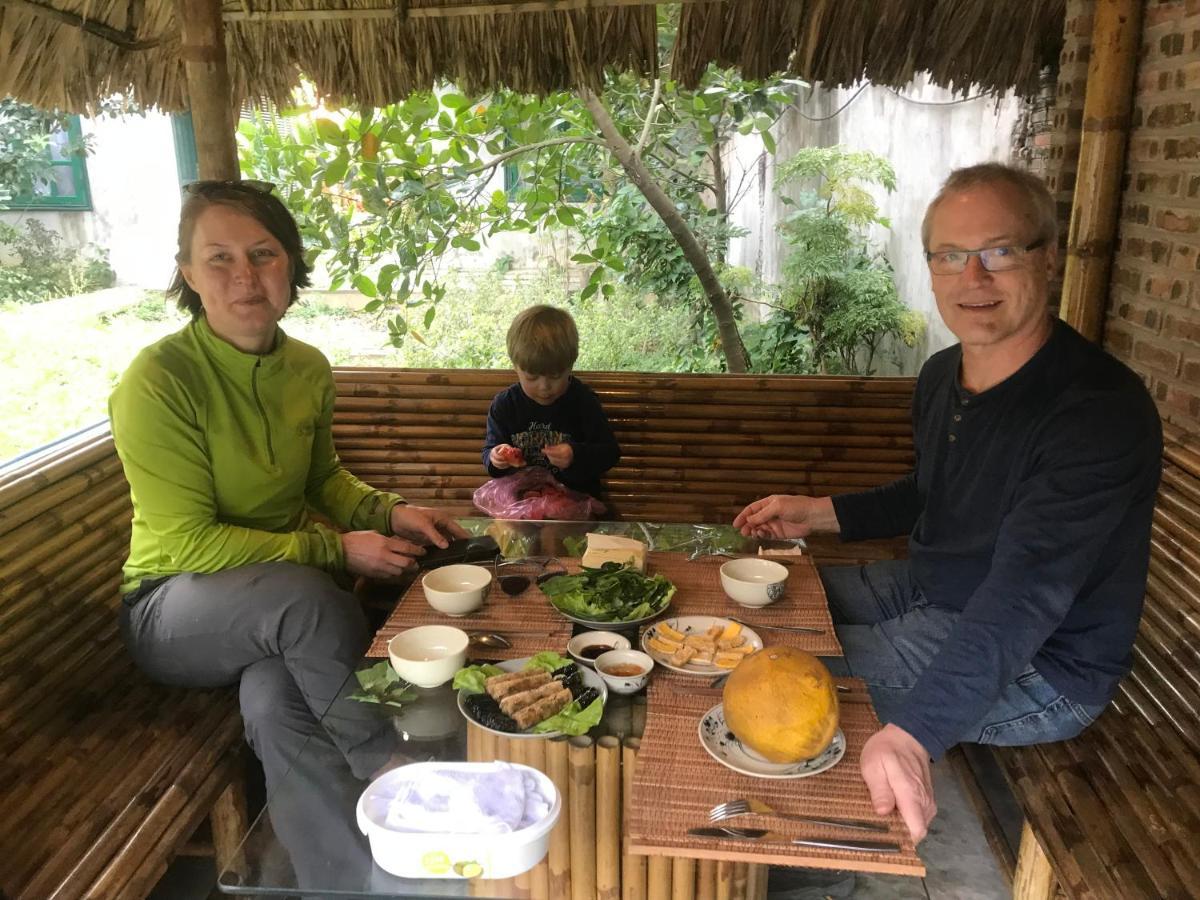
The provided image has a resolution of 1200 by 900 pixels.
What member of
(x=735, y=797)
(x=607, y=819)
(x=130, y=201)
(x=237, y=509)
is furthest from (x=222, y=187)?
(x=130, y=201)

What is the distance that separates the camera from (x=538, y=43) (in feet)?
11.6

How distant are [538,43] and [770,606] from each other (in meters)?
2.62

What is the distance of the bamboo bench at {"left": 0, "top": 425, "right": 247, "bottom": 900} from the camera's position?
1.71 m

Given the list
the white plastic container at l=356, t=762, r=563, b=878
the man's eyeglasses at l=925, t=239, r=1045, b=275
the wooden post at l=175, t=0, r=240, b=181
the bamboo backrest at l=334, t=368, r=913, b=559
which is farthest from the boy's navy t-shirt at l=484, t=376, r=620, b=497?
the white plastic container at l=356, t=762, r=563, b=878

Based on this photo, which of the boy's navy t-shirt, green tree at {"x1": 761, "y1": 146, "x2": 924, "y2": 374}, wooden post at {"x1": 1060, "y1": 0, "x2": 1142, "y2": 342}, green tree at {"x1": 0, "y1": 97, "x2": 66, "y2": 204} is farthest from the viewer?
green tree at {"x1": 761, "y1": 146, "x2": 924, "y2": 374}

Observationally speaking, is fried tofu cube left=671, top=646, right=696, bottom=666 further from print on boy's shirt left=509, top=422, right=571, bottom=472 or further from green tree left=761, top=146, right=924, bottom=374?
green tree left=761, top=146, right=924, bottom=374

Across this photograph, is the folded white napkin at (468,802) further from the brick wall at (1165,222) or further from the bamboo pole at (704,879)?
the brick wall at (1165,222)

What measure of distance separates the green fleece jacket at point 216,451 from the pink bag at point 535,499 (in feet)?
2.80

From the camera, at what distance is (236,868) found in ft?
4.43

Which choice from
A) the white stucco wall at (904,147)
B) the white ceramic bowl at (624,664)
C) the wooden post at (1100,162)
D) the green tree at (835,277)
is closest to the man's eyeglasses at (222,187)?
the white ceramic bowl at (624,664)

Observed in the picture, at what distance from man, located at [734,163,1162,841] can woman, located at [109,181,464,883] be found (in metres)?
1.24

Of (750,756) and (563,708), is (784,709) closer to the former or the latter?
(750,756)

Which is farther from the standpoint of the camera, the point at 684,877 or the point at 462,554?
the point at 462,554

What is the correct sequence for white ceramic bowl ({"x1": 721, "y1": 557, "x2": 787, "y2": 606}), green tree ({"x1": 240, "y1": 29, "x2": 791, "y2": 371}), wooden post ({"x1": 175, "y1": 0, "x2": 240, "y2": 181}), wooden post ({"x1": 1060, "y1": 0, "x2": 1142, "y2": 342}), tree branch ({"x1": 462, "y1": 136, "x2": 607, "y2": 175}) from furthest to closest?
tree branch ({"x1": 462, "y1": 136, "x2": 607, "y2": 175}) < green tree ({"x1": 240, "y1": 29, "x2": 791, "y2": 371}) < wooden post ({"x1": 1060, "y1": 0, "x2": 1142, "y2": 342}) < wooden post ({"x1": 175, "y1": 0, "x2": 240, "y2": 181}) < white ceramic bowl ({"x1": 721, "y1": 557, "x2": 787, "y2": 606})
